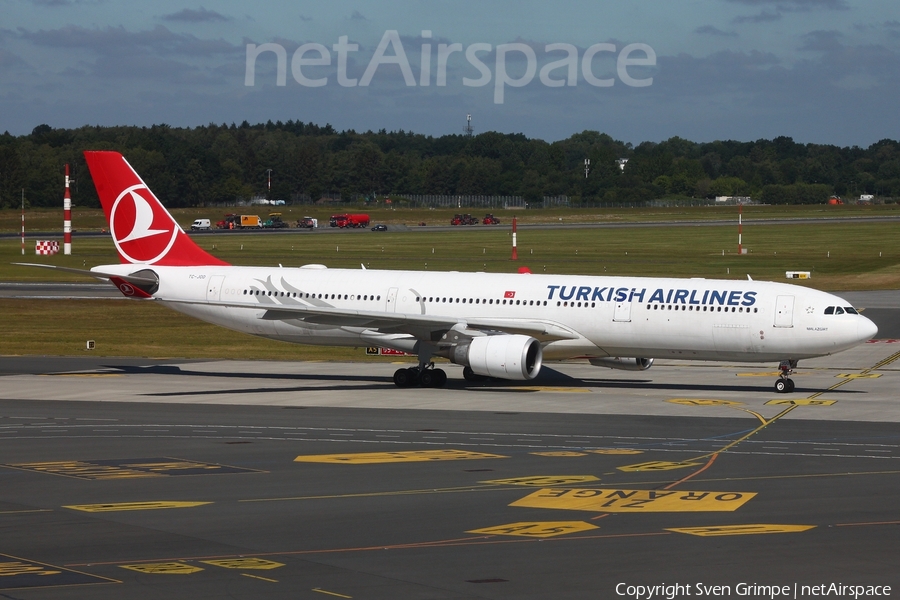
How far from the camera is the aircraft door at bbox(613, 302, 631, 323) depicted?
44844 mm

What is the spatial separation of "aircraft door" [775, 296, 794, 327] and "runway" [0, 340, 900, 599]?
2.91 metres

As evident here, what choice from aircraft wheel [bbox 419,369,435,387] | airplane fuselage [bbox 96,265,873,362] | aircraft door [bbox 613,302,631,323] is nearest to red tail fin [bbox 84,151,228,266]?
airplane fuselage [bbox 96,265,873,362]

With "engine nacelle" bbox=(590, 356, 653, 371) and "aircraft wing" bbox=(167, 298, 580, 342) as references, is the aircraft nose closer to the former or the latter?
"engine nacelle" bbox=(590, 356, 653, 371)

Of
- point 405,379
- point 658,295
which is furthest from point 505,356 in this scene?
point 658,295

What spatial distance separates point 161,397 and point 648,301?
61.7 ft

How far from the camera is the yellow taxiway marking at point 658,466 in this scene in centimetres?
2964

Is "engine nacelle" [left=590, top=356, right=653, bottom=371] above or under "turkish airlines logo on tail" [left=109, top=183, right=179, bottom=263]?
under

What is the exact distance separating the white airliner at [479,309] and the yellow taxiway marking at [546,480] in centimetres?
1466

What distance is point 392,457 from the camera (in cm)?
3161

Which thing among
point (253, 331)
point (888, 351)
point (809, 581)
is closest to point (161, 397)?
point (253, 331)

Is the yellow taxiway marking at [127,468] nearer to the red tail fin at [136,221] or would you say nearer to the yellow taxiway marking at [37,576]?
the yellow taxiway marking at [37,576]

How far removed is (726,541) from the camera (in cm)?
2167

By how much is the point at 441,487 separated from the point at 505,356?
16424mm

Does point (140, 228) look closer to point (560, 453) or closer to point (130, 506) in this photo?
point (560, 453)
